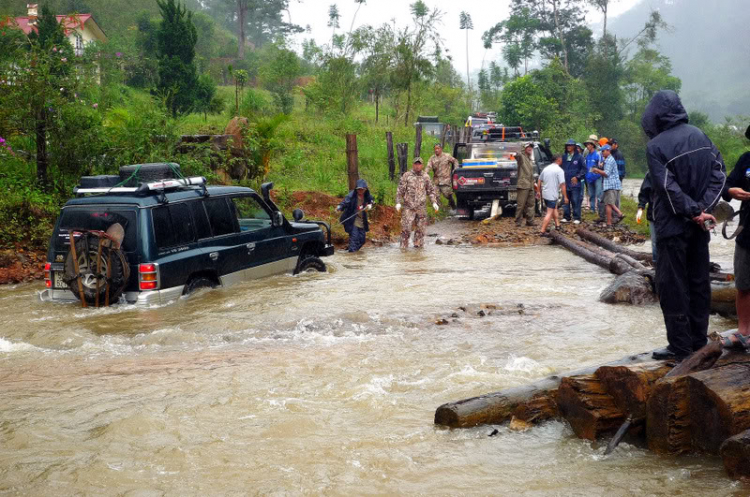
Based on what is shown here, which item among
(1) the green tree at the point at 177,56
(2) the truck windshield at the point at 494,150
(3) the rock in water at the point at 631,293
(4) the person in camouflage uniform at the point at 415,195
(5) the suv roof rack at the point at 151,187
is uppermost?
(1) the green tree at the point at 177,56

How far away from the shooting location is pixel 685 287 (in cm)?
520

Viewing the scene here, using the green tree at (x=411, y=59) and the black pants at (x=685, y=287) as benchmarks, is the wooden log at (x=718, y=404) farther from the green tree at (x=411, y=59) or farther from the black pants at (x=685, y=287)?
the green tree at (x=411, y=59)

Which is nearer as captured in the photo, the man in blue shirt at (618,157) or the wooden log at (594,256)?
the wooden log at (594,256)

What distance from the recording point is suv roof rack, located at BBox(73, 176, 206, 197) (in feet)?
28.8

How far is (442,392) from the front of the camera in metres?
6.17

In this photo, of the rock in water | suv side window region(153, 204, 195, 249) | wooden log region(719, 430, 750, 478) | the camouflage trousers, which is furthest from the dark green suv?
wooden log region(719, 430, 750, 478)

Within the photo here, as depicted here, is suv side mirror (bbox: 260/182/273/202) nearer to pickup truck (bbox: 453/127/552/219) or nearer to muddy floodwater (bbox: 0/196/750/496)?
muddy floodwater (bbox: 0/196/750/496)

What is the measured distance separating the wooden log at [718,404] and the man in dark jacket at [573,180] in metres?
13.8

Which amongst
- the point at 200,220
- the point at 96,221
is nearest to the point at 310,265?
the point at 200,220

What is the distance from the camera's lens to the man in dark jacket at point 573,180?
59.3ft

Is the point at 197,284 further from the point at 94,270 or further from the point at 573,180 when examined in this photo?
the point at 573,180

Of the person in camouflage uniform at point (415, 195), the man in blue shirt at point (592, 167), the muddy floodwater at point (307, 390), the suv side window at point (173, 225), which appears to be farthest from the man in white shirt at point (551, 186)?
the suv side window at point (173, 225)

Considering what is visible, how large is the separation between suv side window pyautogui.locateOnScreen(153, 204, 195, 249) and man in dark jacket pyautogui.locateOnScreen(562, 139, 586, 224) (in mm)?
11258

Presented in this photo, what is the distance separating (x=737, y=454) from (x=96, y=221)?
6918mm
